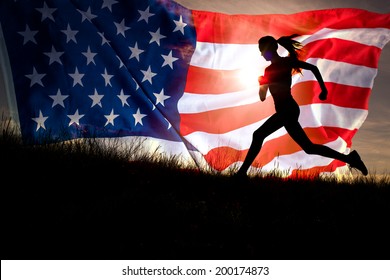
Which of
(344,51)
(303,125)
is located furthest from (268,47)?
(344,51)

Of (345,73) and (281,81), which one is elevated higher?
(345,73)

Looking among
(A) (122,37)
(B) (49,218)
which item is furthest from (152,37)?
(B) (49,218)

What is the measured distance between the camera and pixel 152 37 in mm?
6316

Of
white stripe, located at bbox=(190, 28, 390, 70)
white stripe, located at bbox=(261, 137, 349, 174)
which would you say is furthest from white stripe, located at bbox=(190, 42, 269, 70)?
white stripe, located at bbox=(261, 137, 349, 174)

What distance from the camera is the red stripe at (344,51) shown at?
6.93 m

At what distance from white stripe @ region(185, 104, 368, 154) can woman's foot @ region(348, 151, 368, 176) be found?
0.85 m

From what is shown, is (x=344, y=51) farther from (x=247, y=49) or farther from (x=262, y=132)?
(x=262, y=132)

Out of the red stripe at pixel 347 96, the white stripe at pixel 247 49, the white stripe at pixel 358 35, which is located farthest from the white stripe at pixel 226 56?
the red stripe at pixel 347 96

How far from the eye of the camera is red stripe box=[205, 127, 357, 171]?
627 cm

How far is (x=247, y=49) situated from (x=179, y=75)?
1.38 m

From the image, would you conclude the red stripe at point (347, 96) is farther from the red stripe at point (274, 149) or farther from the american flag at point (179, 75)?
the red stripe at point (274, 149)

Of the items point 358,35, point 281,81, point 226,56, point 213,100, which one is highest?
point 358,35

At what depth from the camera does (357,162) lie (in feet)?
20.4

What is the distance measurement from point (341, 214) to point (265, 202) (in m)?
0.77
